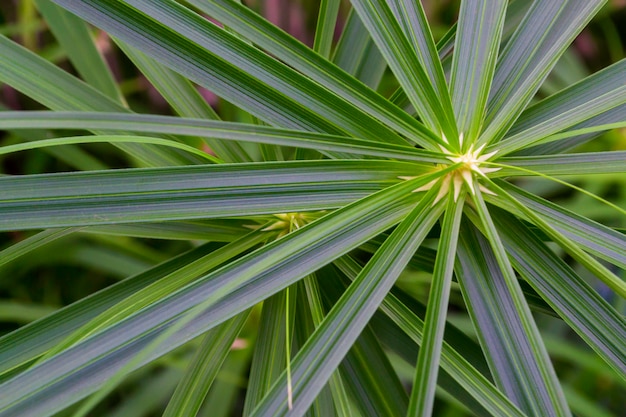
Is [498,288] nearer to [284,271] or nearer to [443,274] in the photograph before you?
[443,274]

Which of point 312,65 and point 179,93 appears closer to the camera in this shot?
point 312,65

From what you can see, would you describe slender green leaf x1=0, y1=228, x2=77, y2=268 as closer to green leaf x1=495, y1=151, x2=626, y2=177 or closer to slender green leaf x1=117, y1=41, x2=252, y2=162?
slender green leaf x1=117, y1=41, x2=252, y2=162

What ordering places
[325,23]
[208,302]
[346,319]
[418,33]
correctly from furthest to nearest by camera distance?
[325,23], [418,33], [346,319], [208,302]

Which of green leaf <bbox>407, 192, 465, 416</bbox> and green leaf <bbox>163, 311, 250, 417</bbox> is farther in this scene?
green leaf <bbox>163, 311, 250, 417</bbox>

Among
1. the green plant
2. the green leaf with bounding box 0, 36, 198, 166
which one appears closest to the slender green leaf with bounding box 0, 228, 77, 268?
the green plant

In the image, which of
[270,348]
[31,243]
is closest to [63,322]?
[31,243]

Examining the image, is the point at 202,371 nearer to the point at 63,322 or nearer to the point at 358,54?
the point at 63,322

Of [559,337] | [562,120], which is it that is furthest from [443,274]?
[559,337]

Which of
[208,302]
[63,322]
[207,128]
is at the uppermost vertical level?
[207,128]
